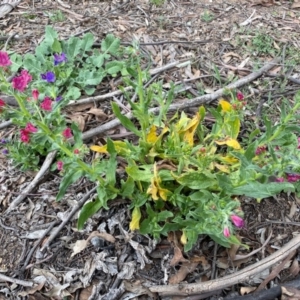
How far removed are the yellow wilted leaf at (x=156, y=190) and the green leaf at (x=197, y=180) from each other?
103mm

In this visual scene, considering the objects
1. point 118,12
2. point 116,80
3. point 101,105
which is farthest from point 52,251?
point 118,12

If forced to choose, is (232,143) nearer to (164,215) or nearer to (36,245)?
(164,215)

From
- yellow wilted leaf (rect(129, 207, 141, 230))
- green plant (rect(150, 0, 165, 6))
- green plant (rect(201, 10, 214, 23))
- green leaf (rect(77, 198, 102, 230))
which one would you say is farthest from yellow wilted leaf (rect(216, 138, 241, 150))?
green plant (rect(150, 0, 165, 6))

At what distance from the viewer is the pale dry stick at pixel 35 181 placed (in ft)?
8.00

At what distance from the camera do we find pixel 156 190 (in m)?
2.11

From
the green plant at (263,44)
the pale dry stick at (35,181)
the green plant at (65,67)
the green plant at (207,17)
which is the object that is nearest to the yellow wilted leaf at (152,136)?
the green plant at (65,67)

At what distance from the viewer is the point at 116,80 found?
2.98 meters

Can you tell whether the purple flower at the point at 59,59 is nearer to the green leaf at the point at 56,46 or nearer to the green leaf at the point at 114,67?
the green leaf at the point at 56,46

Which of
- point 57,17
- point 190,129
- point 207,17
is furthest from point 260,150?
point 57,17

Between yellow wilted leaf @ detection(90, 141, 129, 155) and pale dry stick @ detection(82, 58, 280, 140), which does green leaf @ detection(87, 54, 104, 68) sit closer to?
pale dry stick @ detection(82, 58, 280, 140)

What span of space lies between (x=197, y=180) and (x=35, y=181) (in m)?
0.95

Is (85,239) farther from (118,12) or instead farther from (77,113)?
(118,12)

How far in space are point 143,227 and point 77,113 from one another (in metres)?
0.96

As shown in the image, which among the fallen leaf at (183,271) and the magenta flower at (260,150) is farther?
the fallen leaf at (183,271)
